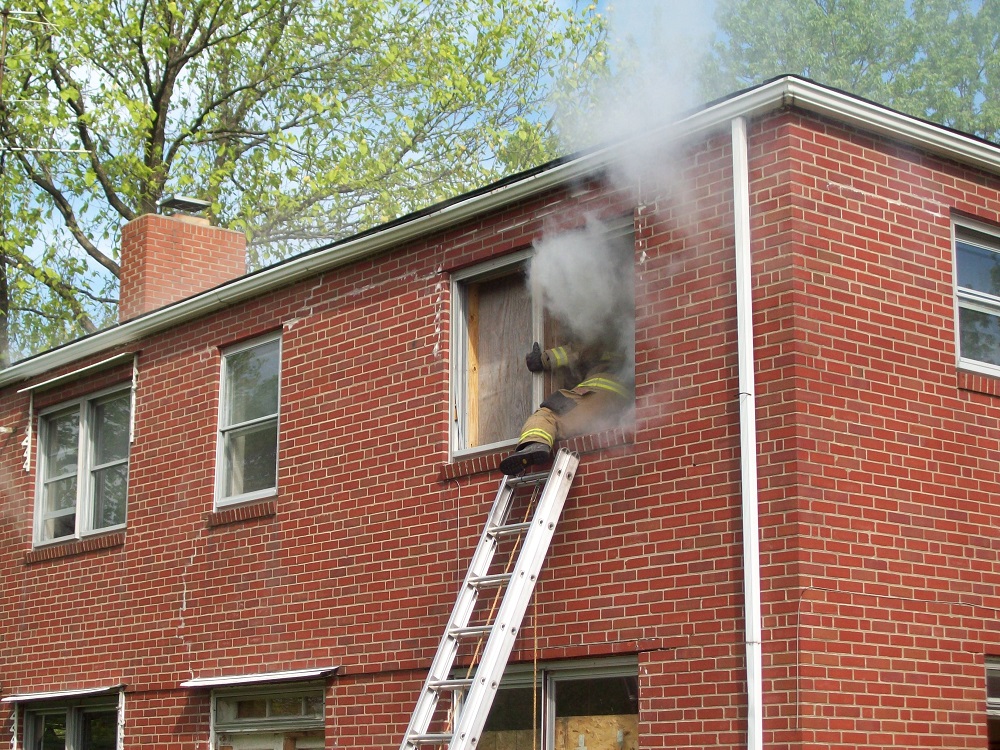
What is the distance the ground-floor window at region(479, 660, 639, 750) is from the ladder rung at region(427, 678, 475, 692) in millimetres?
576

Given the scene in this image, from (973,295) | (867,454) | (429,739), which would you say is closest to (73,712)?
(429,739)

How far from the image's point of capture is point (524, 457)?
9.57 meters

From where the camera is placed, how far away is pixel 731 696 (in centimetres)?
839

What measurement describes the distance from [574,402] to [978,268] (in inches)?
109

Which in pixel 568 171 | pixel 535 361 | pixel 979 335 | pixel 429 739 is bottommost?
pixel 429 739

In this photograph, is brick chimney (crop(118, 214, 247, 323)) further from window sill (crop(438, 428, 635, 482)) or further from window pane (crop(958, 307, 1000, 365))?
window pane (crop(958, 307, 1000, 365))

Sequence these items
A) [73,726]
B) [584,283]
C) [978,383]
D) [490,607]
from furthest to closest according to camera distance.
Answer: [73,726]
[584,283]
[490,607]
[978,383]

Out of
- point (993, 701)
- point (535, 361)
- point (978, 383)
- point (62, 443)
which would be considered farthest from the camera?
point (62, 443)

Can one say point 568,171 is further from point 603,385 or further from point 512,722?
point 512,722

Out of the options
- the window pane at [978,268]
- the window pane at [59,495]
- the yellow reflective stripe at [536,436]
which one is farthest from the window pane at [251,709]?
the window pane at [978,268]

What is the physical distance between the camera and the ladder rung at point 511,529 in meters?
9.52

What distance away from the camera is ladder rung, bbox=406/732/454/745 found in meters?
9.07

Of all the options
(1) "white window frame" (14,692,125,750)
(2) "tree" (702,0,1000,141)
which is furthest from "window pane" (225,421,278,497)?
(2) "tree" (702,0,1000,141)

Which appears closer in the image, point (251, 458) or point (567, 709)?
point (567, 709)
